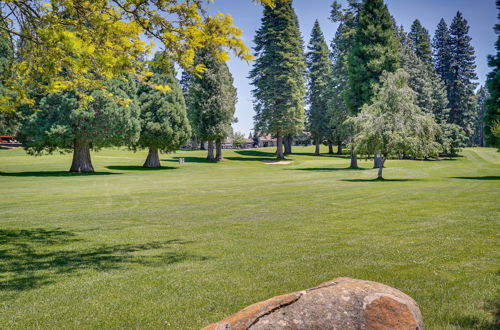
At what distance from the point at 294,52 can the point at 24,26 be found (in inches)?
2066

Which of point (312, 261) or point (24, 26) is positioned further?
point (24, 26)

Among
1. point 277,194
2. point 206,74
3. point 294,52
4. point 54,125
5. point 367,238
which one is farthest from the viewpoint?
point 294,52

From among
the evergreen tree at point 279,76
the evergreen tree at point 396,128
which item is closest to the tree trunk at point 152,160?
the evergreen tree at point 279,76

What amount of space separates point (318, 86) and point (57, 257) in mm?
66697

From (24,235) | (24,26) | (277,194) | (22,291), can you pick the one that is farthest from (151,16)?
(277,194)

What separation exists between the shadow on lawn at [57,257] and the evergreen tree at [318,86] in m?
61.1

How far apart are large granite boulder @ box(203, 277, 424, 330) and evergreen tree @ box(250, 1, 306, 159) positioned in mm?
53176

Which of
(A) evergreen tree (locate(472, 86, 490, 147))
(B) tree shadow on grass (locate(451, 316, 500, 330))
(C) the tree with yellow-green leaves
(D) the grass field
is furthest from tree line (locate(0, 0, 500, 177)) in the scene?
(A) evergreen tree (locate(472, 86, 490, 147))

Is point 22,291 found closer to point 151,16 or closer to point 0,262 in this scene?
point 0,262

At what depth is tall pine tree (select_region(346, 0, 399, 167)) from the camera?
4034 centimetres

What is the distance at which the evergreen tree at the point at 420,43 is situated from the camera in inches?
2844

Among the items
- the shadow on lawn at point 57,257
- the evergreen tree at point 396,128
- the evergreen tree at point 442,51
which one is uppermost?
the evergreen tree at point 442,51

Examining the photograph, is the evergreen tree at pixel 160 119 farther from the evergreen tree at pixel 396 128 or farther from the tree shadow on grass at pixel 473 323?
the tree shadow on grass at pixel 473 323

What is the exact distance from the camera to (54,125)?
3122 centimetres
